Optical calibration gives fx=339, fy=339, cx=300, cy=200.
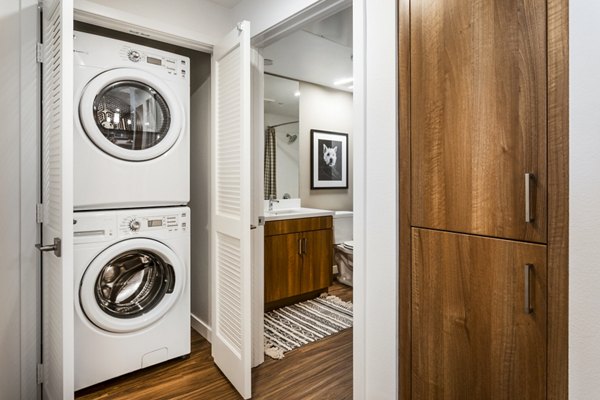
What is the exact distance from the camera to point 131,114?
2061 millimetres

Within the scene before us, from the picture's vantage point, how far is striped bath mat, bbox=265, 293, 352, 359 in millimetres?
2549

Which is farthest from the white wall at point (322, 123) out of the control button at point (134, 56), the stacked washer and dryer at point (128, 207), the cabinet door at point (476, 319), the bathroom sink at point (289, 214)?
the cabinet door at point (476, 319)

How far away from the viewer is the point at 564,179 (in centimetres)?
88

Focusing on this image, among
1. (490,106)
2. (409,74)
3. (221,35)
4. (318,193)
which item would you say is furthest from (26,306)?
(318,193)

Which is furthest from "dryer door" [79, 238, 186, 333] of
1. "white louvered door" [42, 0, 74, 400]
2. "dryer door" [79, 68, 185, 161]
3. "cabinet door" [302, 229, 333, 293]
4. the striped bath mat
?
"cabinet door" [302, 229, 333, 293]

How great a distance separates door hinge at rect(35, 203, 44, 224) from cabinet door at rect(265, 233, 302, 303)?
5.44 ft

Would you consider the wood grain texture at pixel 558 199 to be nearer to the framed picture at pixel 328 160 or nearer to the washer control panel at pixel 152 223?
the washer control panel at pixel 152 223

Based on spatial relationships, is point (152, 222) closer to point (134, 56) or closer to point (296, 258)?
point (134, 56)

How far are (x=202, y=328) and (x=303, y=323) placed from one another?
83 centimetres

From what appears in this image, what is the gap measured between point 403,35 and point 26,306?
224 cm

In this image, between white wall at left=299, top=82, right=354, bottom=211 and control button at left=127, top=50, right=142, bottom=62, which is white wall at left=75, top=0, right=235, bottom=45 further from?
white wall at left=299, top=82, right=354, bottom=211

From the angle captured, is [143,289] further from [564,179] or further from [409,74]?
[564,179]

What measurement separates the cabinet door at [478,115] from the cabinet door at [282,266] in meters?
2.00

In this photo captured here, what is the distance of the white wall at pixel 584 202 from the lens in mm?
830
